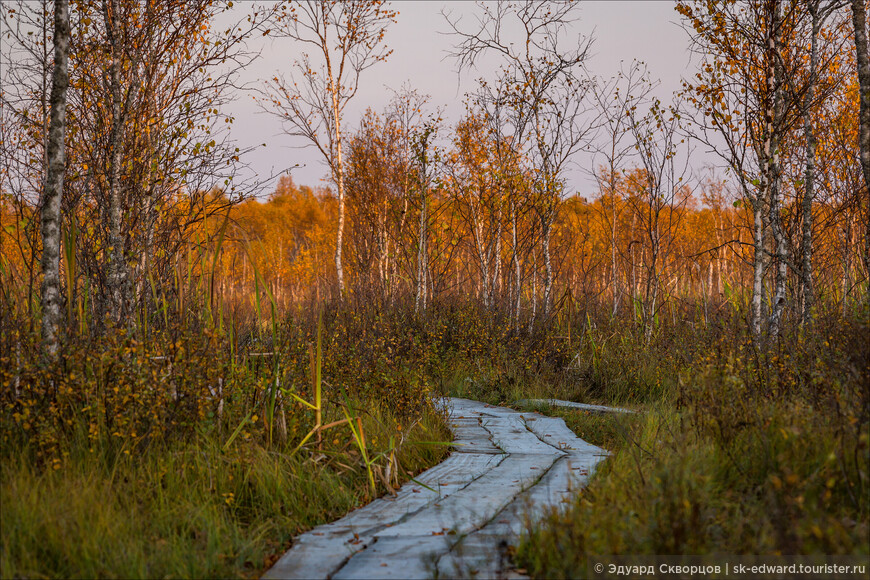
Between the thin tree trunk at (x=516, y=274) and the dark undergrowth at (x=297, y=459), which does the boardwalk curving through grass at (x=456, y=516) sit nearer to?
the dark undergrowth at (x=297, y=459)

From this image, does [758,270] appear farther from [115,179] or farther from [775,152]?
[115,179]

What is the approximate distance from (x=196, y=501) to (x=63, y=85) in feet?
9.46

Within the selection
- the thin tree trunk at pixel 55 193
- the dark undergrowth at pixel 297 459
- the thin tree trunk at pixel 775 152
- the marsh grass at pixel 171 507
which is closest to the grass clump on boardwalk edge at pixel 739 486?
the dark undergrowth at pixel 297 459

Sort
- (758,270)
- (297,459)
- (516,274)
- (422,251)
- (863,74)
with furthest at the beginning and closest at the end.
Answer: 1. (422,251)
2. (516,274)
3. (758,270)
4. (863,74)
5. (297,459)

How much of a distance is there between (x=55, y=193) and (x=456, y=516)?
3.28m

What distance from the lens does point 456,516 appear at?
10.6 feet

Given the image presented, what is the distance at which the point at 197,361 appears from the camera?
399 cm

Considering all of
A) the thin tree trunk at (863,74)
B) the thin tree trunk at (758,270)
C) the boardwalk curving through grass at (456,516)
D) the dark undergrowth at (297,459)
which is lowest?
the boardwalk curving through grass at (456,516)

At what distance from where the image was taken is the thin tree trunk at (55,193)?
12.8 feet

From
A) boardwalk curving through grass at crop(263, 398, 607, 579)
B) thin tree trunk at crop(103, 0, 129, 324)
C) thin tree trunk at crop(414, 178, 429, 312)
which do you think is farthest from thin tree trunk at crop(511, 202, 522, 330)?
thin tree trunk at crop(103, 0, 129, 324)

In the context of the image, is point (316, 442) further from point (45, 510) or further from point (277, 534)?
point (45, 510)

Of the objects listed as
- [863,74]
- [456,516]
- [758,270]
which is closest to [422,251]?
[758,270]

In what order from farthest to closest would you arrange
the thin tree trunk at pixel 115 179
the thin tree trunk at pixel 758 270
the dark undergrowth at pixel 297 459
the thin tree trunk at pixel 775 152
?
1. the thin tree trunk at pixel 758 270
2. the thin tree trunk at pixel 775 152
3. the thin tree trunk at pixel 115 179
4. the dark undergrowth at pixel 297 459

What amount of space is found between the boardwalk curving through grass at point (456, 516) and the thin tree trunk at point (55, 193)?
2.24 metres
